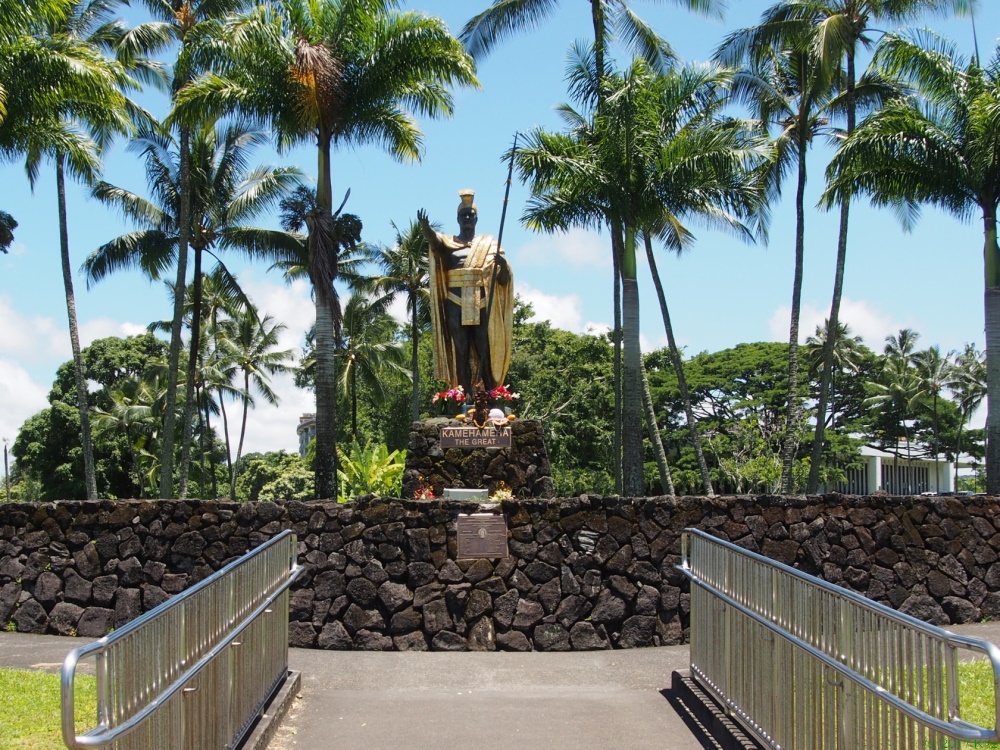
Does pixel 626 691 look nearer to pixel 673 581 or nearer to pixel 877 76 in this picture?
pixel 673 581

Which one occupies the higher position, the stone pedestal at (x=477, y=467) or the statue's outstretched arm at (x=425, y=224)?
the statue's outstretched arm at (x=425, y=224)

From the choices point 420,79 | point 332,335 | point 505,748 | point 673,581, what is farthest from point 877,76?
point 505,748

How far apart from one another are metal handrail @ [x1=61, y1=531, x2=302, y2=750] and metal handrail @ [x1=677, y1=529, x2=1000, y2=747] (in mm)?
2706

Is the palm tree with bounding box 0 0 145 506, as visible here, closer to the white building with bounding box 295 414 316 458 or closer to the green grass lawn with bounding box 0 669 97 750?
the green grass lawn with bounding box 0 669 97 750

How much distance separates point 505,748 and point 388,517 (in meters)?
4.22

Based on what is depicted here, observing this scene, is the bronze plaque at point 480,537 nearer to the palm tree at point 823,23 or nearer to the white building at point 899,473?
the palm tree at point 823,23

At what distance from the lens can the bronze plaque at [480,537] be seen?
10219 mm

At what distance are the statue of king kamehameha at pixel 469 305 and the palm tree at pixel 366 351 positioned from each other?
85.7ft

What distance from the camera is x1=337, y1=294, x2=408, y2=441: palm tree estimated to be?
41219 mm

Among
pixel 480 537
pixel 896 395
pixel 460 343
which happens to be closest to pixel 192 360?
pixel 460 343

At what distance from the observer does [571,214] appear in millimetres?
21203

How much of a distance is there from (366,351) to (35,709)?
112ft

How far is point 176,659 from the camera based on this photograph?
4.52 meters

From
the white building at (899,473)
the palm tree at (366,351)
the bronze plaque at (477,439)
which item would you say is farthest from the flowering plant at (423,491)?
the white building at (899,473)
